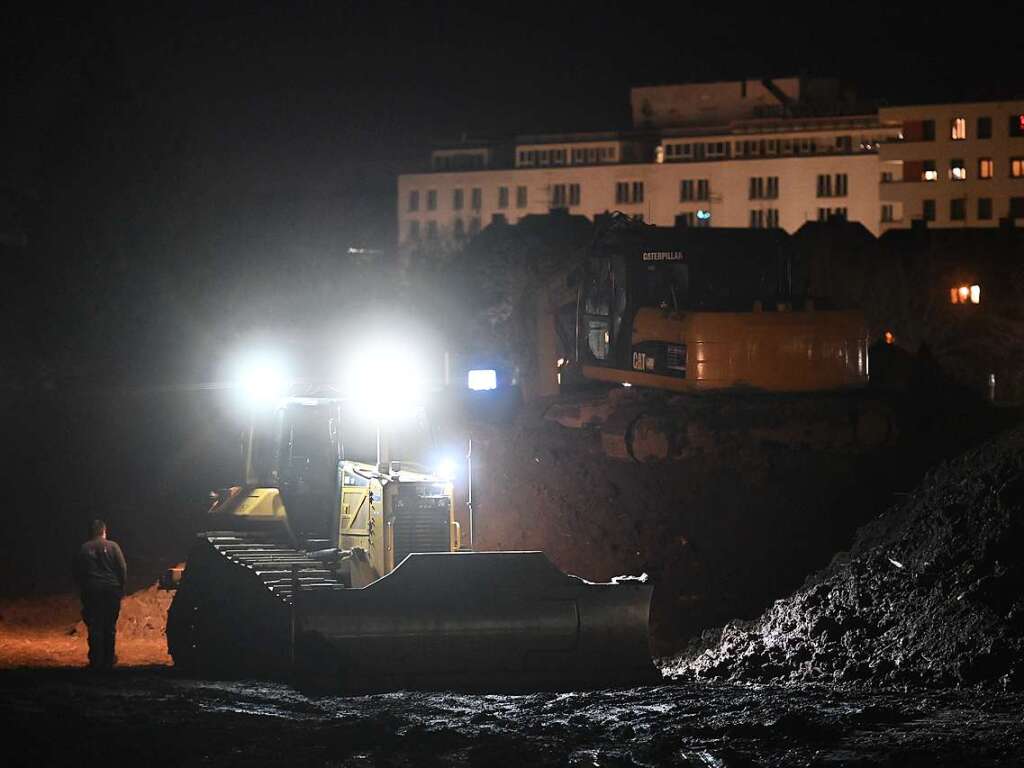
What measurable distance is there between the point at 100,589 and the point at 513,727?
559cm

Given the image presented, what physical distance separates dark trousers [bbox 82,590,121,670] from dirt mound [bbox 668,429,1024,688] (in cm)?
612

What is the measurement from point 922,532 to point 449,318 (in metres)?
43.9

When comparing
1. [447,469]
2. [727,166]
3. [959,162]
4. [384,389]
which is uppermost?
[727,166]

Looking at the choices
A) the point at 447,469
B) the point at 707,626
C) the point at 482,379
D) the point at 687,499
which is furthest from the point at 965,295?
the point at 447,469

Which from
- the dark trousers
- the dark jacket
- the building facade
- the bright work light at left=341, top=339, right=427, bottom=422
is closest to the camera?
the bright work light at left=341, top=339, right=427, bottom=422

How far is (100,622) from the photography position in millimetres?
15500

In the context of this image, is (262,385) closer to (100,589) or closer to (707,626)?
(100,589)

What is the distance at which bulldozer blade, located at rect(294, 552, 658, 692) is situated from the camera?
537 inches

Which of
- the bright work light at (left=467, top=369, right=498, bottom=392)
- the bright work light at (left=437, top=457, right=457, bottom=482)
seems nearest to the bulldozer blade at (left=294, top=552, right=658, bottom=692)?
the bright work light at (left=437, top=457, right=457, bottom=482)

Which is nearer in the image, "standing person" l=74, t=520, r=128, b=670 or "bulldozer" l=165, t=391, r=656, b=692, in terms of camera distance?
"bulldozer" l=165, t=391, r=656, b=692

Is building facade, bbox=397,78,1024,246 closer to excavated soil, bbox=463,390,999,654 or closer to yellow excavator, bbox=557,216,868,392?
yellow excavator, bbox=557,216,868,392

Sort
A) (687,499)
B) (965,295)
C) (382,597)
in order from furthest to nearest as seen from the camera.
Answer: (965,295) < (687,499) < (382,597)

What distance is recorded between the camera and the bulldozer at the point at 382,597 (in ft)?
44.9

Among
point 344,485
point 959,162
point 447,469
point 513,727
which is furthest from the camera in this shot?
point 959,162
